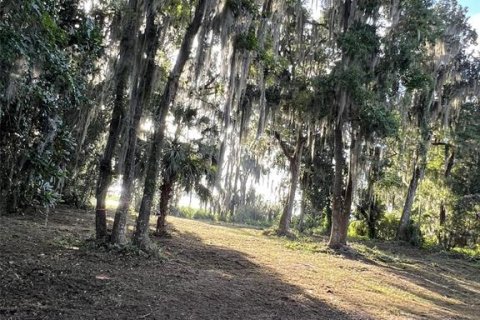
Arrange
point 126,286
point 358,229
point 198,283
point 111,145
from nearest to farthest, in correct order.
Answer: point 126,286, point 198,283, point 111,145, point 358,229

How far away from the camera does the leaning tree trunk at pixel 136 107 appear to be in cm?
904

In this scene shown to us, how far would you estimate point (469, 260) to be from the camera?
19.0 metres

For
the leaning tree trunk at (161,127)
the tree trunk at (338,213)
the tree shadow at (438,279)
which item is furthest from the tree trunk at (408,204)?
the leaning tree trunk at (161,127)

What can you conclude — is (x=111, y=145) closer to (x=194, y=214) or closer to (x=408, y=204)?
(x=408, y=204)

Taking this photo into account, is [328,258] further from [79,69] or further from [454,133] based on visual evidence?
[454,133]

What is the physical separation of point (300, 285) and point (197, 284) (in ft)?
7.45

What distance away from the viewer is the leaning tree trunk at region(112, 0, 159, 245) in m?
9.04

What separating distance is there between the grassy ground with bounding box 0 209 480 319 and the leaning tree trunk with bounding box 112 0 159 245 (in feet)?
1.99

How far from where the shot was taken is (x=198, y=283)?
7723 millimetres

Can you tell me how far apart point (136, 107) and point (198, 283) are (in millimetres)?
3982

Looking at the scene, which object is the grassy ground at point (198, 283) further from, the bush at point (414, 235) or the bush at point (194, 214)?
the bush at point (194, 214)

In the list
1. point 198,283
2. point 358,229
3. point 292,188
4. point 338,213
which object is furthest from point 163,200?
point 358,229

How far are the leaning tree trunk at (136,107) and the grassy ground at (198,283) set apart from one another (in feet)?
1.99

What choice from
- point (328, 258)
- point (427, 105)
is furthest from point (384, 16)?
point (328, 258)
